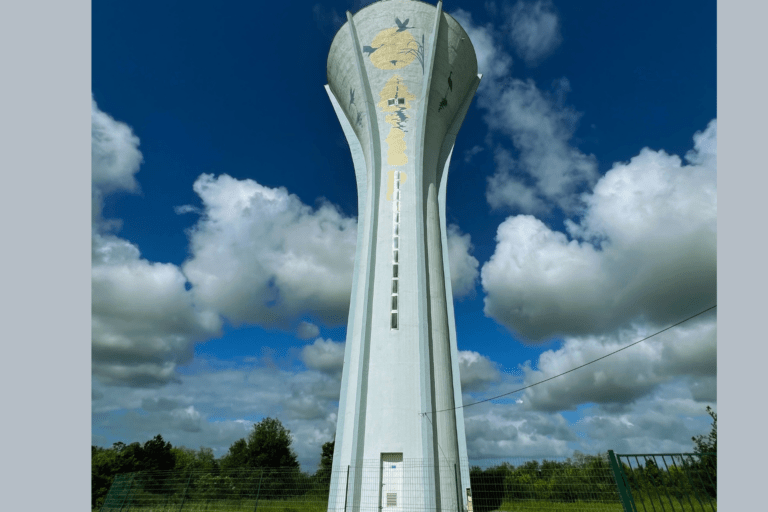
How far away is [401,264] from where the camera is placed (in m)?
18.2

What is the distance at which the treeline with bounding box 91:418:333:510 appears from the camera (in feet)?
47.9

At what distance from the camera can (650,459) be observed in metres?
7.71

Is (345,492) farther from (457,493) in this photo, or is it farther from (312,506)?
(457,493)

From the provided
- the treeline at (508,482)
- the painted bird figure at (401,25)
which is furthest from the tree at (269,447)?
the painted bird figure at (401,25)

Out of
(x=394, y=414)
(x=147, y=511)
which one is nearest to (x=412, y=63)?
(x=394, y=414)

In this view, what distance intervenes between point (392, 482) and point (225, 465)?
3514cm

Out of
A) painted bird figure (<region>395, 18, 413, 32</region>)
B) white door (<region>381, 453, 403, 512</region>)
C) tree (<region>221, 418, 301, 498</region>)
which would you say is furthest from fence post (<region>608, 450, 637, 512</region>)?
tree (<region>221, 418, 301, 498</region>)

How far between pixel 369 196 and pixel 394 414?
9.03m

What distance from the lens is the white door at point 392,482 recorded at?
14852 millimetres

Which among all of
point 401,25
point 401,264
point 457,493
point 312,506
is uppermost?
point 401,25

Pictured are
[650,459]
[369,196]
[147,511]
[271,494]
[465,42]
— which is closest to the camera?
[650,459]

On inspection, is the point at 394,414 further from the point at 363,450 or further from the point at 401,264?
the point at 401,264

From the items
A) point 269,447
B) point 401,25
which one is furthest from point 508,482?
point 269,447

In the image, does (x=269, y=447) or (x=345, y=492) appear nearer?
(x=345, y=492)
